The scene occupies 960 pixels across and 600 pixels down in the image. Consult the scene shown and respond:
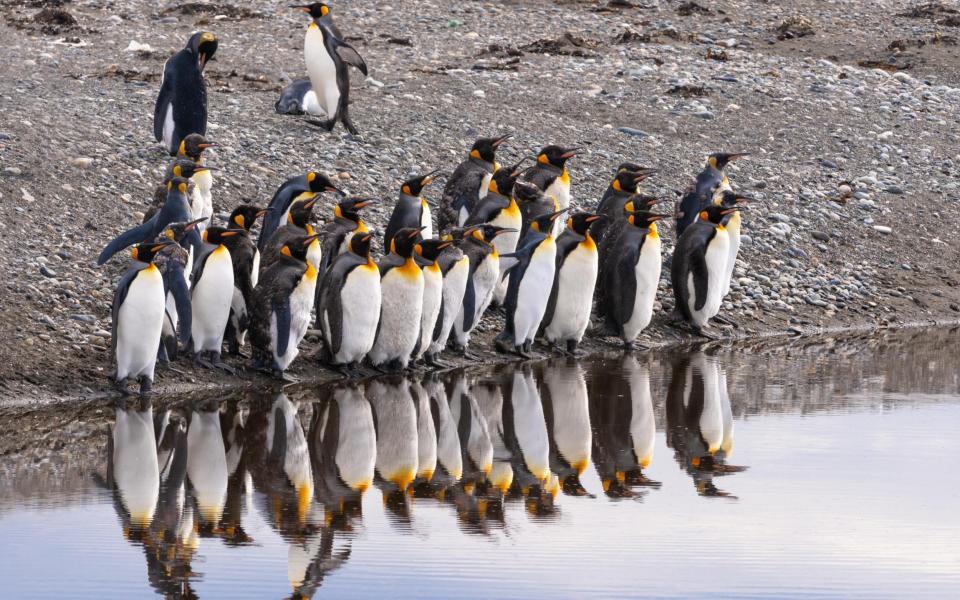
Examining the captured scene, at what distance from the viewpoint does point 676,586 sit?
4.42m

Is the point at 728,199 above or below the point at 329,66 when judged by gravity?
below

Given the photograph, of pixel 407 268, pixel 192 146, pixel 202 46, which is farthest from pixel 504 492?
pixel 202 46

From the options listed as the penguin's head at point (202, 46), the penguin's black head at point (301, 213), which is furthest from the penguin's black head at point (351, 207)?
the penguin's head at point (202, 46)

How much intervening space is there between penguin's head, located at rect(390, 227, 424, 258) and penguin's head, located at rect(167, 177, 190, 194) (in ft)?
4.24

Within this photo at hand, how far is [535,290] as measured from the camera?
8.18 m

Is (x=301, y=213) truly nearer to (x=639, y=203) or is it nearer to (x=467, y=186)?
(x=467, y=186)

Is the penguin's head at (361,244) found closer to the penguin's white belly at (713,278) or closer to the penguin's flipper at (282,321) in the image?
the penguin's flipper at (282,321)

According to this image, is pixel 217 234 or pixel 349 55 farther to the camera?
pixel 349 55

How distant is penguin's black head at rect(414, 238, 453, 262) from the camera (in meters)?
7.64

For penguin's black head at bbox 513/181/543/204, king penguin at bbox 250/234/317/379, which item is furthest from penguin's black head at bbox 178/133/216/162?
penguin's black head at bbox 513/181/543/204

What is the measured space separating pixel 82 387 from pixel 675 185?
5506 millimetres

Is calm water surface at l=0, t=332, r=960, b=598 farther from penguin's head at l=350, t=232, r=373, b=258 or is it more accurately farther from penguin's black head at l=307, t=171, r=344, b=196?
penguin's black head at l=307, t=171, r=344, b=196

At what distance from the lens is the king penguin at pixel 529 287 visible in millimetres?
8188

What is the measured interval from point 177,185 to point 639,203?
2780 mm
